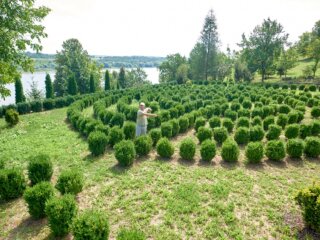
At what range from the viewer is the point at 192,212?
20.0 feet

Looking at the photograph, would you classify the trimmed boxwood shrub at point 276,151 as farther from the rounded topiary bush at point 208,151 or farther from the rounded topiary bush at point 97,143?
the rounded topiary bush at point 97,143

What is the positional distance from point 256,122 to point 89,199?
34.0ft

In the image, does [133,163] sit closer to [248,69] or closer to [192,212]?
[192,212]

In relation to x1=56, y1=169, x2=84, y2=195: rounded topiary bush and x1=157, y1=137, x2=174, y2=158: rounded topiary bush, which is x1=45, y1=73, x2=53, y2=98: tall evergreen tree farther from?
x1=56, y1=169, x2=84, y2=195: rounded topiary bush

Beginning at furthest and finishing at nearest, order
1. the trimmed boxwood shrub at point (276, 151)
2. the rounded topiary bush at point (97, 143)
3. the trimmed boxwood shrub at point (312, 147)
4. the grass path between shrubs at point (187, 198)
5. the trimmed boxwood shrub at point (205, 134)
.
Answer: the trimmed boxwood shrub at point (205, 134) → the rounded topiary bush at point (97, 143) → the trimmed boxwood shrub at point (312, 147) → the trimmed boxwood shrub at point (276, 151) → the grass path between shrubs at point (187, 198)

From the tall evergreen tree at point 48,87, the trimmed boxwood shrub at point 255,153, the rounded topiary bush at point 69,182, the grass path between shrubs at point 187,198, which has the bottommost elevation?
the grass path between shrubs at point 187,198

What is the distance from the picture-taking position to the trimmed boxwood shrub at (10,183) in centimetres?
679

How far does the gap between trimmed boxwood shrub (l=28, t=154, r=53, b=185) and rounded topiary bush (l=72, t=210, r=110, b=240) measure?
336 centimetres

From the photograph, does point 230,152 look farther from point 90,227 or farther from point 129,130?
point 90,227

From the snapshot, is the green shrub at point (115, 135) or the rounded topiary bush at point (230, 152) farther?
the green shrub at point (115, 135)

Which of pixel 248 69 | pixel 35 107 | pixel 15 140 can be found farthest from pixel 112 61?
pixel 15 140

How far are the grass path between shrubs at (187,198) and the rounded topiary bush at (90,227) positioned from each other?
867mm

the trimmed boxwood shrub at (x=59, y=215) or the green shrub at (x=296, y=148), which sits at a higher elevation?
the green shrub at (x=296, y=148)

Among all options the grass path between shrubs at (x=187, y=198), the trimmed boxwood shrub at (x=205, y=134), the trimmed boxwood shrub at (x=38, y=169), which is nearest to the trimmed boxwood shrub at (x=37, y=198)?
the grass path between shrubs at (x=187, y=198)
